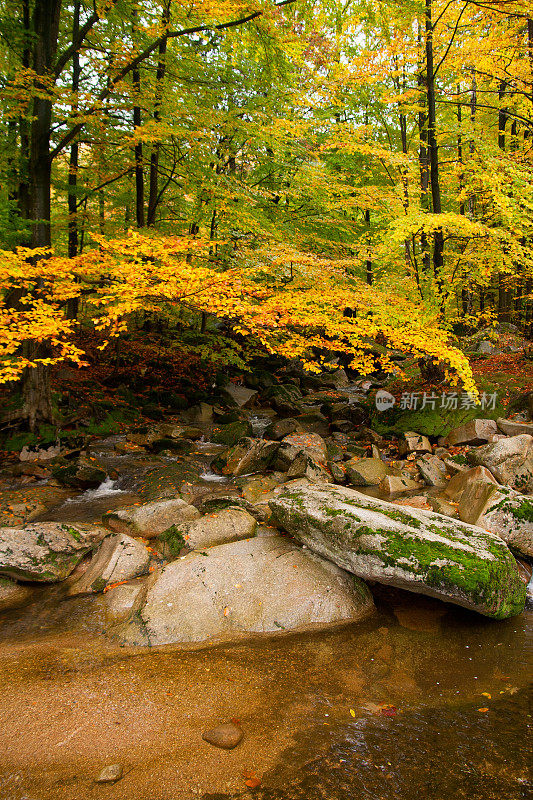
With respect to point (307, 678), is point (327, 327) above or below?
above

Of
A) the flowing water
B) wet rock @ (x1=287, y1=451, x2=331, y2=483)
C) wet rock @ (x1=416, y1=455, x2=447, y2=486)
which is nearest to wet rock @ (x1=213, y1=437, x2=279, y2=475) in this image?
wet rock @ (x1=287, y1=451, x2=331, y2=483)

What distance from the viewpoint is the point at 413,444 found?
9906 mm

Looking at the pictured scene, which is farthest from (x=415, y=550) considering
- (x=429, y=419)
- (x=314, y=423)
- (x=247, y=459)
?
(x=314, y=423)

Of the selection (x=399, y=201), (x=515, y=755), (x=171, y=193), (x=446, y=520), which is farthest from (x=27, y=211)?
(x=515, y=755)

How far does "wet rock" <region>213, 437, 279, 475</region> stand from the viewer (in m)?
9.71

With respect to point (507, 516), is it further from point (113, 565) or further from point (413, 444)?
point (113, 565)

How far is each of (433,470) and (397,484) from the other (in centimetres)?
93

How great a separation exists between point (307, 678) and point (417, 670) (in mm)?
1106

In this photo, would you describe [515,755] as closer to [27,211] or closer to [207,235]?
[27,211]

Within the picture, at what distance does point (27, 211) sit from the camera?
10414 millimetres

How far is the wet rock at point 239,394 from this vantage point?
51.6ft

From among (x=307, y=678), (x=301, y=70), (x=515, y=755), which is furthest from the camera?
(x=301, y=70)

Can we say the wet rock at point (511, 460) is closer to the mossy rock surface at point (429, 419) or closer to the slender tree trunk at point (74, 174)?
the mossy rock surface at point (429, 419)

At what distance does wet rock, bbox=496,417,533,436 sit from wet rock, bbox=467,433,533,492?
4.19 feet
